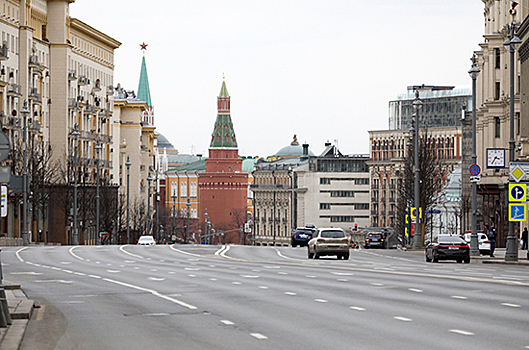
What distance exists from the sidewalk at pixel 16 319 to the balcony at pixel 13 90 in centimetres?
6515

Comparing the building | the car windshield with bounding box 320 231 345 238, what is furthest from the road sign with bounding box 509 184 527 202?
the building

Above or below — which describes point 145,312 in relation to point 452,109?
below

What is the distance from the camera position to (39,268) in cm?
3803

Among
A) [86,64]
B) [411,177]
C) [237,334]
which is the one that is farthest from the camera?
[86,64]

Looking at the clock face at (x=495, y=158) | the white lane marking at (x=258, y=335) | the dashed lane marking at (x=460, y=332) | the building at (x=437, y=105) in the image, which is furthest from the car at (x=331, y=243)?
the building at (x=437, y=105)

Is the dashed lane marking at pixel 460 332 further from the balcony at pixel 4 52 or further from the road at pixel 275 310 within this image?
the balcony at pixel 4 52

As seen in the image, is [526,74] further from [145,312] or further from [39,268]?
[145,312]

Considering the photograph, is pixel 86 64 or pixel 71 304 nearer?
pixel 71 304

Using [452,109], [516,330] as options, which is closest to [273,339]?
[516,330]

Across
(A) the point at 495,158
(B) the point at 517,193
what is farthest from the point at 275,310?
(A) the point at 495,158

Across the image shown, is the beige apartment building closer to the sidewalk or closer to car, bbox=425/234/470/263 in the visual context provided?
car, bbox=425/234/470/263

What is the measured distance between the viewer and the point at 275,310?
19672 mm

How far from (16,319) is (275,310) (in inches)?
183

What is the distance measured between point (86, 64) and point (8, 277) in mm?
84462
